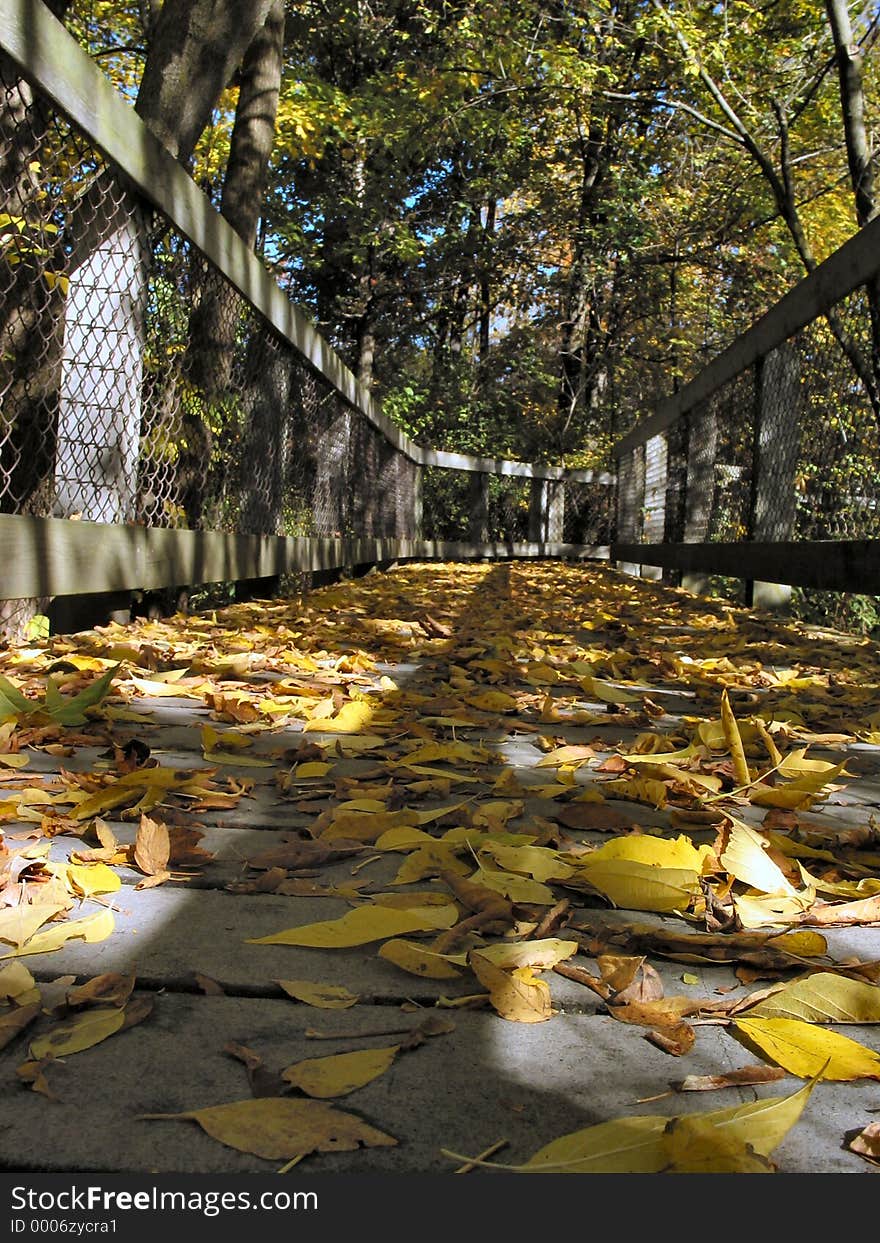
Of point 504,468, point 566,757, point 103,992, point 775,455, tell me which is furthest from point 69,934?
point 504,468

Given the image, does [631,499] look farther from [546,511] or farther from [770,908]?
[770,908]

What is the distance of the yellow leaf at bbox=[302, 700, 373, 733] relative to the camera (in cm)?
246

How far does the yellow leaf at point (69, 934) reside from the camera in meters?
1.17

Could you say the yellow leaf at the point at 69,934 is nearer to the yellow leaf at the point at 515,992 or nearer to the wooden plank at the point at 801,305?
the yellow leaf at the point at 515,992

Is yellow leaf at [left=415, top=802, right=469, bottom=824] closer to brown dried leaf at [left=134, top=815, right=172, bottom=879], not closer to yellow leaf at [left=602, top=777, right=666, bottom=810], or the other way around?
yellow leaf at [left=602, top=777, right=666, bottom=810]

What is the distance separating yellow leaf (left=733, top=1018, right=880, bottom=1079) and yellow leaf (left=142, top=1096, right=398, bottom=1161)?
0.39 meters

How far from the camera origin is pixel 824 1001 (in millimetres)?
1075

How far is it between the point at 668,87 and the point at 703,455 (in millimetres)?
7916

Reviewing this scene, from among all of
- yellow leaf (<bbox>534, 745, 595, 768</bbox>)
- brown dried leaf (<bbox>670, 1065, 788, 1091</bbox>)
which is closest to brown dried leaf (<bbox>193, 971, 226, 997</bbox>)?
brown dried leaf (<bbox>670, 1065, 788, 1091</bbox>)

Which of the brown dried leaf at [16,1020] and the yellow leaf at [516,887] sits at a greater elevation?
the brown dried leaf at [16,1020]

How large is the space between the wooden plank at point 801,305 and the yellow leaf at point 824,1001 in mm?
3574

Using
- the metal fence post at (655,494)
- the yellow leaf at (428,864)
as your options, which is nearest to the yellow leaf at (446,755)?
the yellow leaf at (428,864)

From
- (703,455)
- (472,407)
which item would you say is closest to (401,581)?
(703,455)

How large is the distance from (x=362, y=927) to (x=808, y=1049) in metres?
0.51
